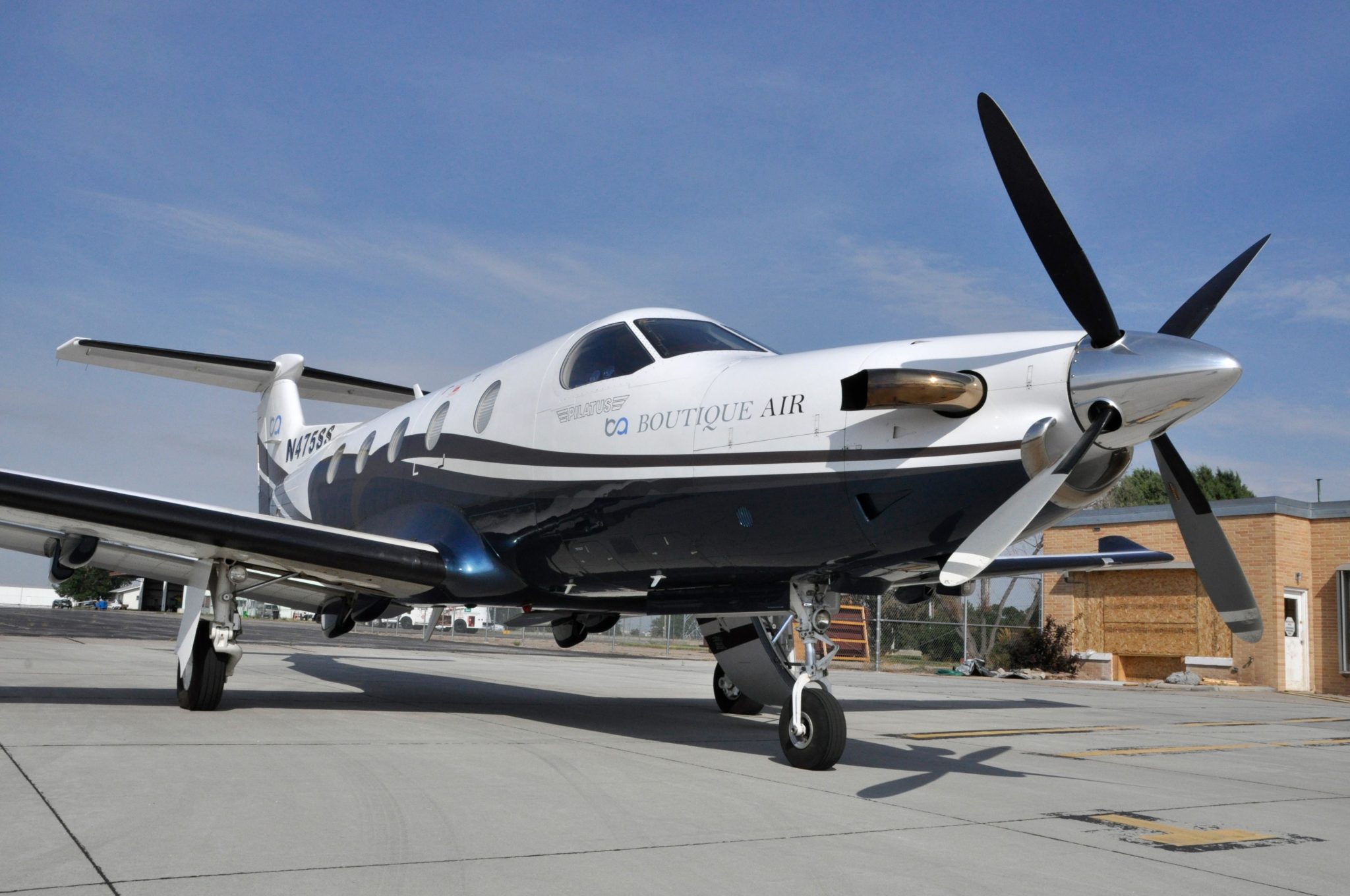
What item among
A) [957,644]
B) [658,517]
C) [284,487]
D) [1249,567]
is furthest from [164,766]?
[957,644]

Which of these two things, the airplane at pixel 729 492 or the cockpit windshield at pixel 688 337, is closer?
the airplane at pixel 729 492

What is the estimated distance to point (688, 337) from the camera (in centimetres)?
802

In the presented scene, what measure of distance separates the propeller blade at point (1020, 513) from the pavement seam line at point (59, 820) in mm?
3888

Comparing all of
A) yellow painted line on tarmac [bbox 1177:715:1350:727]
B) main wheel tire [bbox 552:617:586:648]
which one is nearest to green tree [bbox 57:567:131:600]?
main wheel tire [bbox 552:617:586:648]

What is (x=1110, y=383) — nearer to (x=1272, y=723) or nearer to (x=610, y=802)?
(x=610, y=802)

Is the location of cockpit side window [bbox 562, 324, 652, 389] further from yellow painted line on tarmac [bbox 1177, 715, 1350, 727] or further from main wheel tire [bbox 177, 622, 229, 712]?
yellow painted line on tarmac [bbox 1177, 715, 1350, 727]

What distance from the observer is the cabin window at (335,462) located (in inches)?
507

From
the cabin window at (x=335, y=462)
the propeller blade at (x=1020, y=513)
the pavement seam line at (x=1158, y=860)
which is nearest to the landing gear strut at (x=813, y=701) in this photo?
the propeller blade at (x=1020, y=513)

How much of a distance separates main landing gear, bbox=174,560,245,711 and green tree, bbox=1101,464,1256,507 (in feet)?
150

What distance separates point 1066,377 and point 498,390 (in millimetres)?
5451

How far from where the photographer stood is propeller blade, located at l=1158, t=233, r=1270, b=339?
6.88 meters

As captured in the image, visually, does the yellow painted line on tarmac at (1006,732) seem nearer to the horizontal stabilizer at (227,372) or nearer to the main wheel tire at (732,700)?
the main wheel tire at (732,700)

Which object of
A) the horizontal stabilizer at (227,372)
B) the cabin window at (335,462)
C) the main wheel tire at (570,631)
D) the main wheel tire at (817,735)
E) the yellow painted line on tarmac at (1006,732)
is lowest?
the yellow painted line on tarmac at (1006,732)

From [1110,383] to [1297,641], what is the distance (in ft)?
77.8
